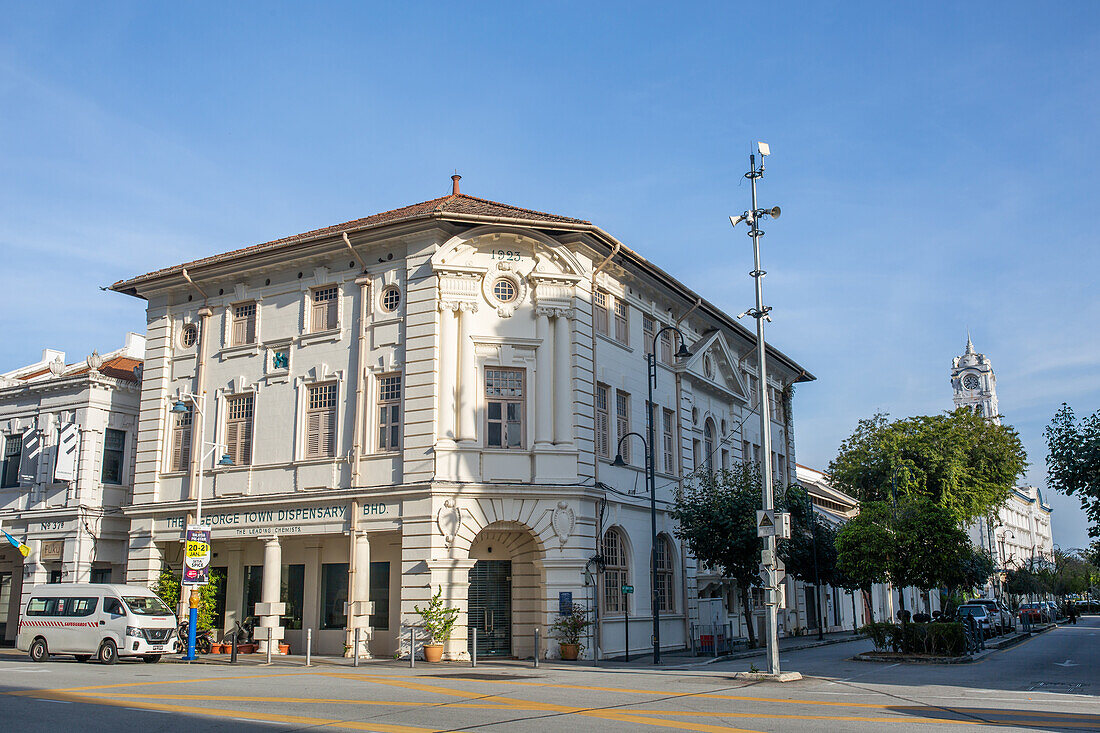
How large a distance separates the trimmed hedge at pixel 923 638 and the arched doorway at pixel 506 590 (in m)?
10.5

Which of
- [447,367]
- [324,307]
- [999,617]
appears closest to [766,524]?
[447,367]

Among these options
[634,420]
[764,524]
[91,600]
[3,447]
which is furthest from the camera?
[3,447]

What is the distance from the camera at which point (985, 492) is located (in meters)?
55.1

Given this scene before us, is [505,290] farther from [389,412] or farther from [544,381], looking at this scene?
[389,412]

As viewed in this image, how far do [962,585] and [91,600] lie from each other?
2613cm

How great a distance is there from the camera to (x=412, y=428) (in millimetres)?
27094

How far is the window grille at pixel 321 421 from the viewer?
29.0 m

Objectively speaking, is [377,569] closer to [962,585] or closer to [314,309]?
[314,309]

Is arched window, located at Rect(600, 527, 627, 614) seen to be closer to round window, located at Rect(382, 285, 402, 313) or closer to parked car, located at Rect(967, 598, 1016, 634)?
round window, located at Rect(382, 285, 402, 313)

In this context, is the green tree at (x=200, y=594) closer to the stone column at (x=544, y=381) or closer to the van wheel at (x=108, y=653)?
the van wheel at (x=108, y=653)

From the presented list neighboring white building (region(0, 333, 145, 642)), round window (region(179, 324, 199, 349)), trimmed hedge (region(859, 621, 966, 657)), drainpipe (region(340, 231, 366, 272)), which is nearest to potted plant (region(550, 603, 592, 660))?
trimmed hedge (region(859, 621, 966, 657))

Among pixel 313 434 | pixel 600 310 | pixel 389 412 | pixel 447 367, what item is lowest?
pixel 313 434

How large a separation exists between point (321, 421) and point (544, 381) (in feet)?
23.9

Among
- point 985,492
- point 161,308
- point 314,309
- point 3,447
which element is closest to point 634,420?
point 314,309
